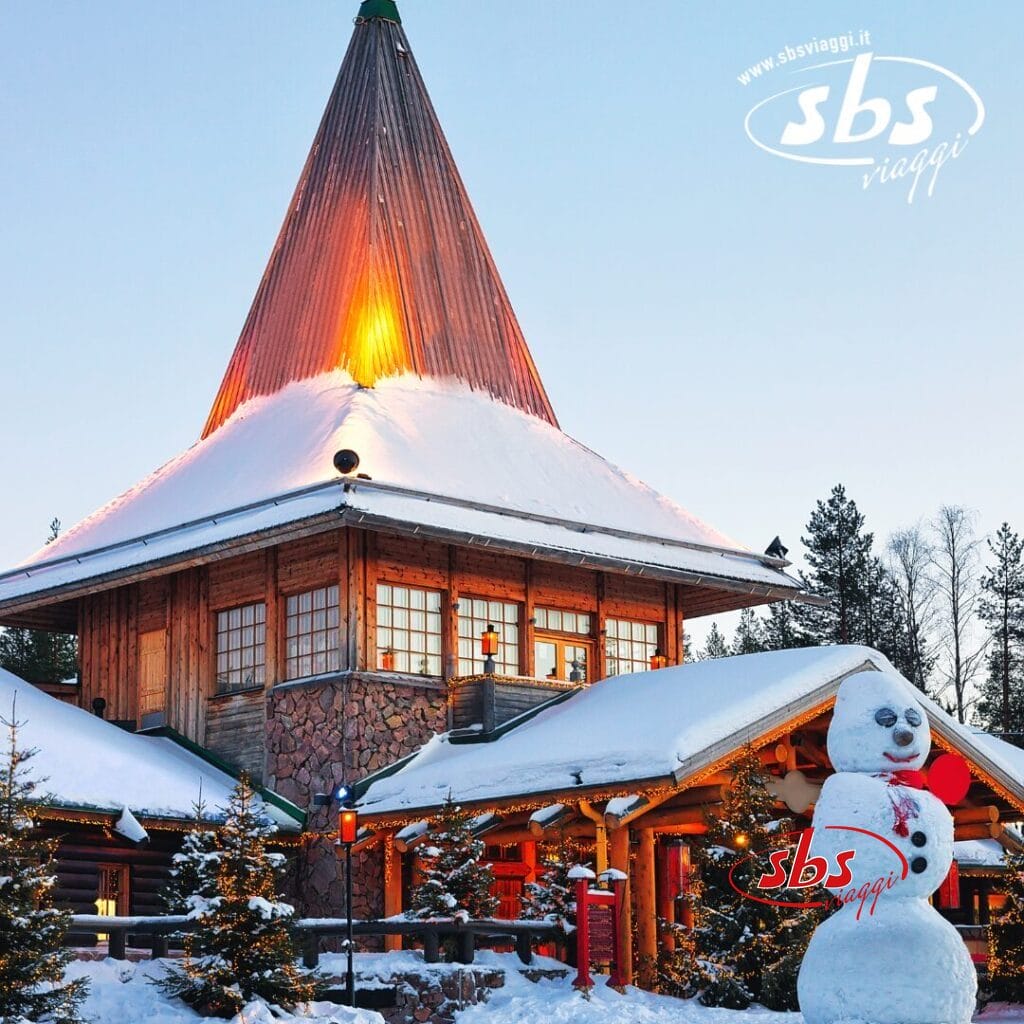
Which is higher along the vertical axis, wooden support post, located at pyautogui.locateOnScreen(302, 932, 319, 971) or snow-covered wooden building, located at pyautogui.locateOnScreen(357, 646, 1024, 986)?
snow-covered wooden building, located at pyautogui.locateOnScreen(357, 646, 1024, 986)

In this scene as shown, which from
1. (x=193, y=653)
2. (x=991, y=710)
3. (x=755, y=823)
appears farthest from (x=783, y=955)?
(x=991, y=710)

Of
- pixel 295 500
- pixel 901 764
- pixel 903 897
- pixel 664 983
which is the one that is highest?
pixel 295 500

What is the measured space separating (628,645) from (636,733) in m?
6.68

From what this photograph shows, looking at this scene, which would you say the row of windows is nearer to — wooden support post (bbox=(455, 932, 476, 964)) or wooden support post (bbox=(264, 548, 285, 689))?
wooden support post (bbox=(264, 548, 285, 689))

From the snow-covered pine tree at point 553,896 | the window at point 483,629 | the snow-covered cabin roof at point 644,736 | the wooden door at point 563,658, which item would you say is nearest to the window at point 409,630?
the window at point 483,629

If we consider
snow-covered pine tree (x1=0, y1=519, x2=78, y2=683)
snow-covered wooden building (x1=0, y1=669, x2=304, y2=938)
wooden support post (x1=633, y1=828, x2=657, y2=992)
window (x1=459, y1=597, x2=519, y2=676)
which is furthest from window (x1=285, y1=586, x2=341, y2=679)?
snow-covered pine tree (x1=0, y1=519, x2=78, y2=683)

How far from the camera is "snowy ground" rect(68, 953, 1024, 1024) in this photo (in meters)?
16.2

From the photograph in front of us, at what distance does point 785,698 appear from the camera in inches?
819

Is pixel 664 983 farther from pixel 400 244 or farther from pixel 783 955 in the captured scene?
pixel 400 244

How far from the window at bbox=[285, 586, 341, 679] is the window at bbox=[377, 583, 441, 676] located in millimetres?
610

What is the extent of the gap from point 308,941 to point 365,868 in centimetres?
535

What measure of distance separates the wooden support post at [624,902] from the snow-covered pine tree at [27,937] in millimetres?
6620

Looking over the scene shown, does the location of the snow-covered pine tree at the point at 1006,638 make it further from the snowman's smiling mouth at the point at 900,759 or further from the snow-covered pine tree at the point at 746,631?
the snowman's smiling mouth at the point at 900,759

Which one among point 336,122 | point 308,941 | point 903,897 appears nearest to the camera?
point 903,897
